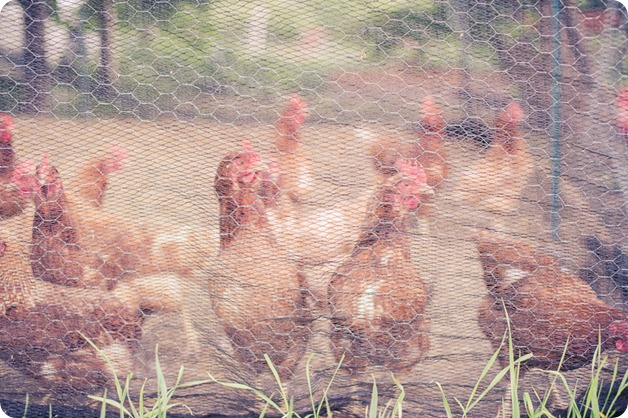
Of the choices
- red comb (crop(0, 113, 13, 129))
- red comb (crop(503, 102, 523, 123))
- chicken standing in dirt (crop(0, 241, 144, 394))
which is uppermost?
red comb (crop(503, 102, 523, 123))

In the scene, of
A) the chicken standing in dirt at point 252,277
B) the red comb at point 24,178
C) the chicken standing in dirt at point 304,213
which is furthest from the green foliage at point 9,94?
the chicken standing in dirt at point 304,213

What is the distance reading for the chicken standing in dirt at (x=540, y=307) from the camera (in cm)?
171

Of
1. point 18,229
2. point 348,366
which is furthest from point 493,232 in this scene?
point 18,229

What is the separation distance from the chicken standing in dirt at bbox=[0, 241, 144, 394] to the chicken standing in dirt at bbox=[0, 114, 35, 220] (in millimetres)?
103

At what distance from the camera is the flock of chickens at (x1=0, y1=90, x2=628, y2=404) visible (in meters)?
1.68

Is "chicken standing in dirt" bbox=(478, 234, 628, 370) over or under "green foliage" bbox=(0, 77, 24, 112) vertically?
under

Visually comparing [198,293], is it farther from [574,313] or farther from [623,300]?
[623,300]

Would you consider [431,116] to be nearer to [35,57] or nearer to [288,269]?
[288,269]

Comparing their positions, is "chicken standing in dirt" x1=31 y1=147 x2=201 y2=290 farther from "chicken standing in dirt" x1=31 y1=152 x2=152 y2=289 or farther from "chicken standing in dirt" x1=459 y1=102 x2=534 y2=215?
"chicken standing in dirt" x1=459 y1=102 x2=534 y2=215

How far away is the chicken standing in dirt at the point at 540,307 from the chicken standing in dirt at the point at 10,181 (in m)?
1.32

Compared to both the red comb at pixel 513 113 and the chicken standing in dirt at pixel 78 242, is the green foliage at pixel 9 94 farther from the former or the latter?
the red comb at pixel 513 113

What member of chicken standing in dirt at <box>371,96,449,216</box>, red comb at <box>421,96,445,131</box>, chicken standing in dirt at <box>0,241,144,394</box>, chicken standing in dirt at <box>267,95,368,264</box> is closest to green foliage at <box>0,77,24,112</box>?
chicken standing in dirt at <box>0,241,144,394</box>

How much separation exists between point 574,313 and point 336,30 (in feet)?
3.47

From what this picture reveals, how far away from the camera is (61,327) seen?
1.75 m
